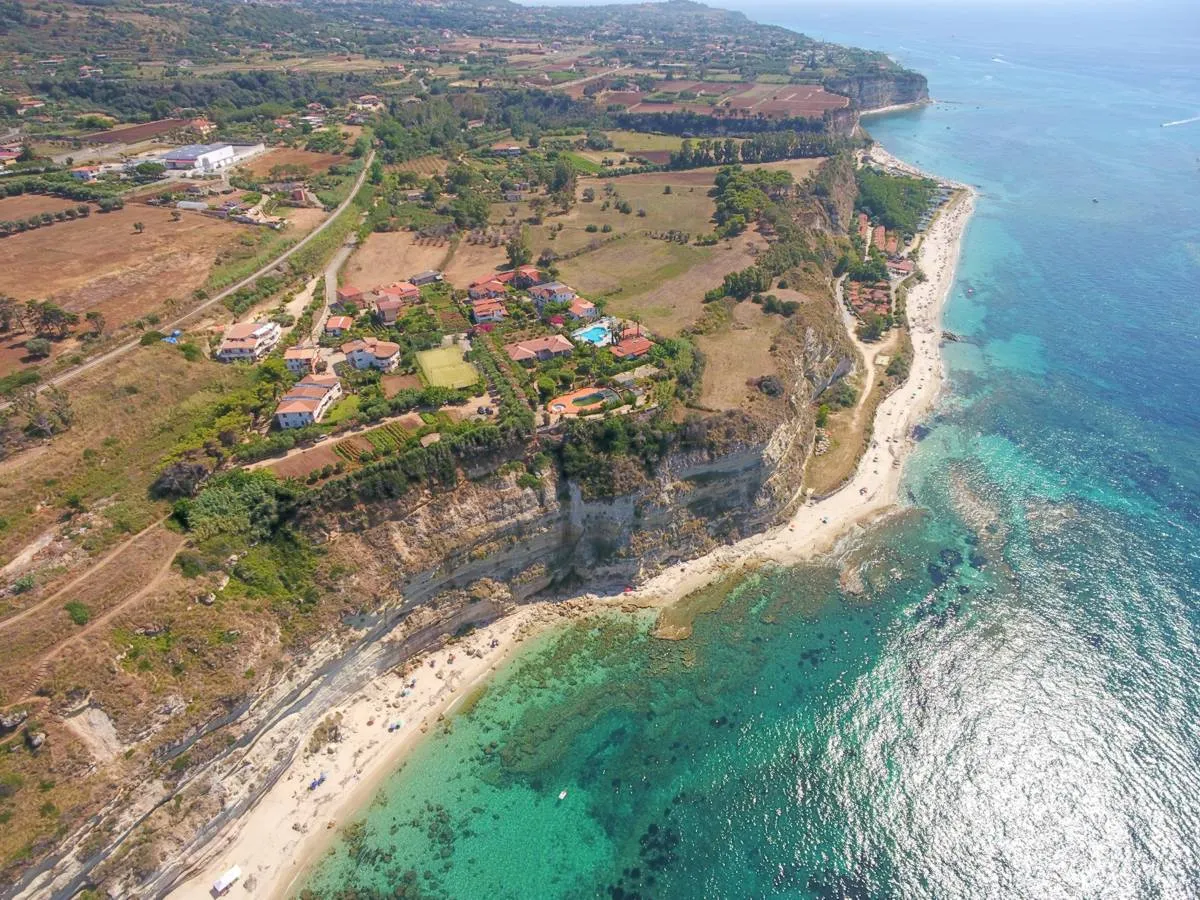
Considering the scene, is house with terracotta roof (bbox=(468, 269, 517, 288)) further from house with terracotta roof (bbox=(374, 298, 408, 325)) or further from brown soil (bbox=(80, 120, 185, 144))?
brown soil (bbox=(80, 120, 185, 144))

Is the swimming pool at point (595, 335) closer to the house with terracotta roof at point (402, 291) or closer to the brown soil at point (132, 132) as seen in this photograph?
the house with terracotta roof at point (402, 291)

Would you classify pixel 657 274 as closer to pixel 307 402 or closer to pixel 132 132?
pixel 307 402

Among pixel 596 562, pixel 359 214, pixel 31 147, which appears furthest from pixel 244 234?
pixel 596 562

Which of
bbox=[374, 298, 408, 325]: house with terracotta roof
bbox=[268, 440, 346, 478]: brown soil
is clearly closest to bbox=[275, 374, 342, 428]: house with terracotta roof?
bbox=[268, 440, 346, 478]: brown soil

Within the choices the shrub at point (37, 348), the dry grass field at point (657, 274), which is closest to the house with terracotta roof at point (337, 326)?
the shrub at point (37, 348)

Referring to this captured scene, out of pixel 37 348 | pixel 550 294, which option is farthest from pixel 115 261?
pixel 550 294

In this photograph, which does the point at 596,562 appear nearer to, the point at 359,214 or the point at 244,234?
the point at 244,234
